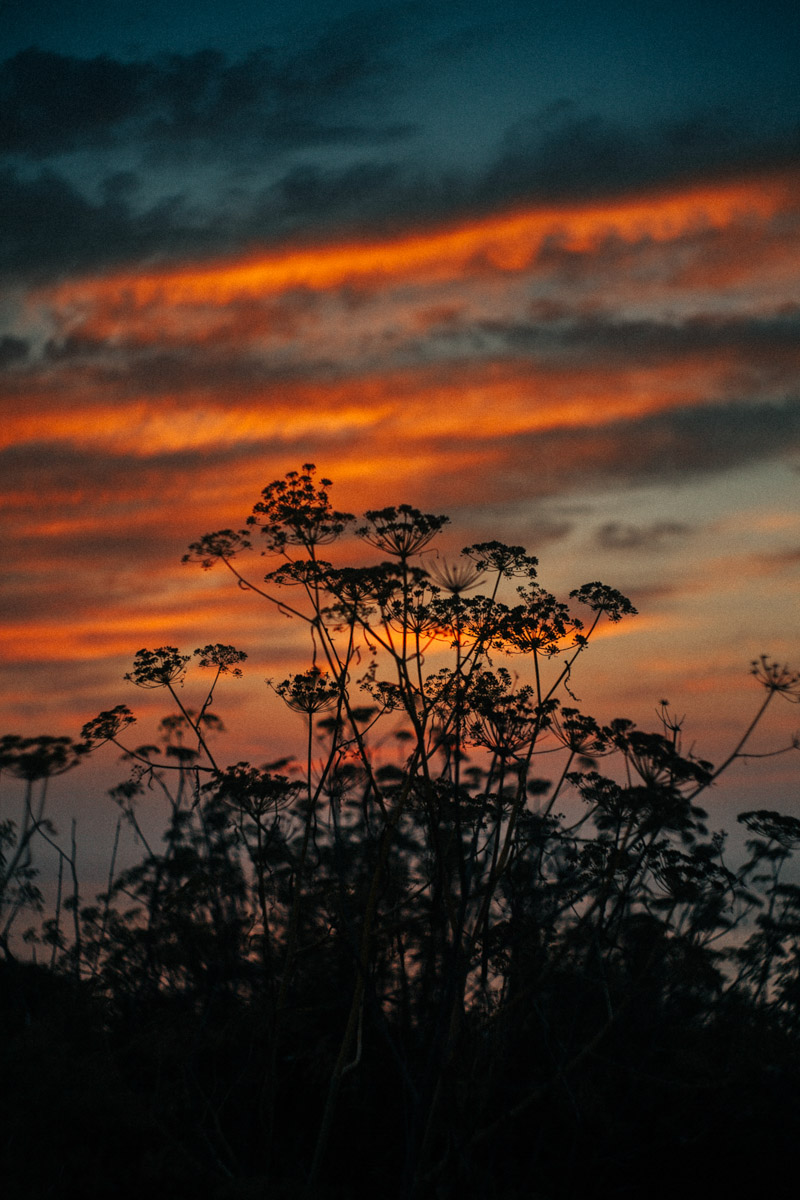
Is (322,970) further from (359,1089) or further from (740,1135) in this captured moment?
(740,1135)

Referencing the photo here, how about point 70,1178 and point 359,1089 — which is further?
point 359,1089

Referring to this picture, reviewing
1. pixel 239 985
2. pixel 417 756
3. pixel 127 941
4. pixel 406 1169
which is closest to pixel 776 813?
pixel 417 756

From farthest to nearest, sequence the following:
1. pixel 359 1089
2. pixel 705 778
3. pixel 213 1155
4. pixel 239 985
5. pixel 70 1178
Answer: pixel 239 985, pixel 359 1089, pixel 70 1178, pixel 213 1155, pixel 705 778

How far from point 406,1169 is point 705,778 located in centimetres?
850

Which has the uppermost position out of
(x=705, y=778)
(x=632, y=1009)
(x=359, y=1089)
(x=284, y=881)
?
(x=705, y=778)

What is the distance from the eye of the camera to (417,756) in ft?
57.6

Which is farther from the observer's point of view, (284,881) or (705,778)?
(284,881)

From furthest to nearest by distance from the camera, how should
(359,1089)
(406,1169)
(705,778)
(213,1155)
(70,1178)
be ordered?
(359,1089), (70,1178), (213,1155), (406,1169), (705,778)

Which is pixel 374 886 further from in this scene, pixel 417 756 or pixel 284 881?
pixel 284 881

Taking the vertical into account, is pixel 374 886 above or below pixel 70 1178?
above

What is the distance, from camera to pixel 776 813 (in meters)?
17.6

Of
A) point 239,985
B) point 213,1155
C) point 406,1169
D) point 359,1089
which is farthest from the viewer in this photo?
point 239,985

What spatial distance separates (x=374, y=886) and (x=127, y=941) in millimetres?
12914

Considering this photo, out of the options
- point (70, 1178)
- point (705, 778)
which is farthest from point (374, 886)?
point (70, 1178)
